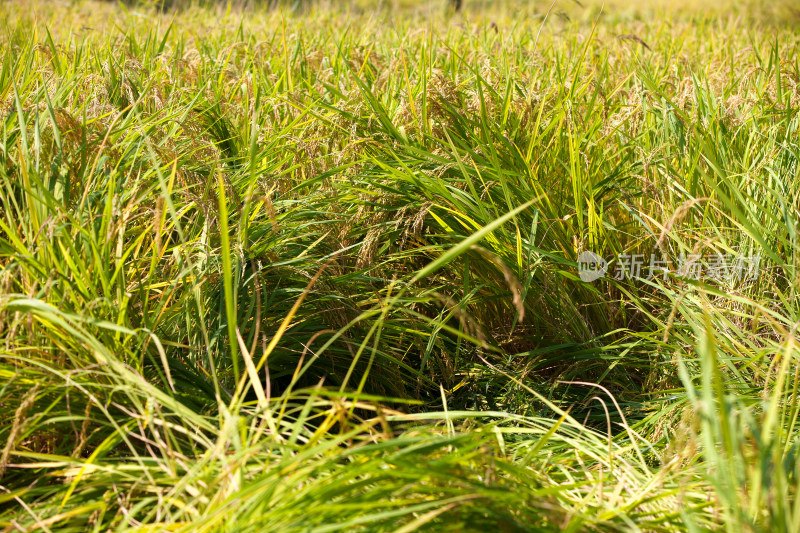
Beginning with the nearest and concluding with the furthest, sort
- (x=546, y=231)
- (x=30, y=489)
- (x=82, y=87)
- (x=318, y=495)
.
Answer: (x=318, y=495)
(x=30, y=489)
(x=546, y=231)
(x=82, y=87)

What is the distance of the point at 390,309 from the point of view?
1587 millimetres

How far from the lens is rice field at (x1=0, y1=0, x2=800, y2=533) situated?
95cm

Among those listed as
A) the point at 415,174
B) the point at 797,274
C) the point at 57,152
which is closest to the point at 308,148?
the point at 415,174

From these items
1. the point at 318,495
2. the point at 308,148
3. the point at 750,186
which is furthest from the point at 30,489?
the point at 750,186

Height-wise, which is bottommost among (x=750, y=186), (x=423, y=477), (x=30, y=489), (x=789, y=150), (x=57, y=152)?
(x=30, y=489)

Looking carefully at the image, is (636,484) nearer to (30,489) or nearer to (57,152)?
(30,489)

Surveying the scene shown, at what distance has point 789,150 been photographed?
5.66 feet

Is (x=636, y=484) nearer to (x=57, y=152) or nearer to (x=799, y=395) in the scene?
(x=799, y=395)

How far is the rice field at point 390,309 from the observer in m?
0.95

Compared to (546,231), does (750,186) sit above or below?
above

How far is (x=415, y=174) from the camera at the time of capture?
5.24 feet

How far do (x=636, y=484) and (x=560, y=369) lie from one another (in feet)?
2.01

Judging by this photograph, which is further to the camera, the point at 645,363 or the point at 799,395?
the point at 645,363

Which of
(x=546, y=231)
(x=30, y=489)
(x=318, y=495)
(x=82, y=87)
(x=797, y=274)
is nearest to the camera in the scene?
(x=318, y=495)
